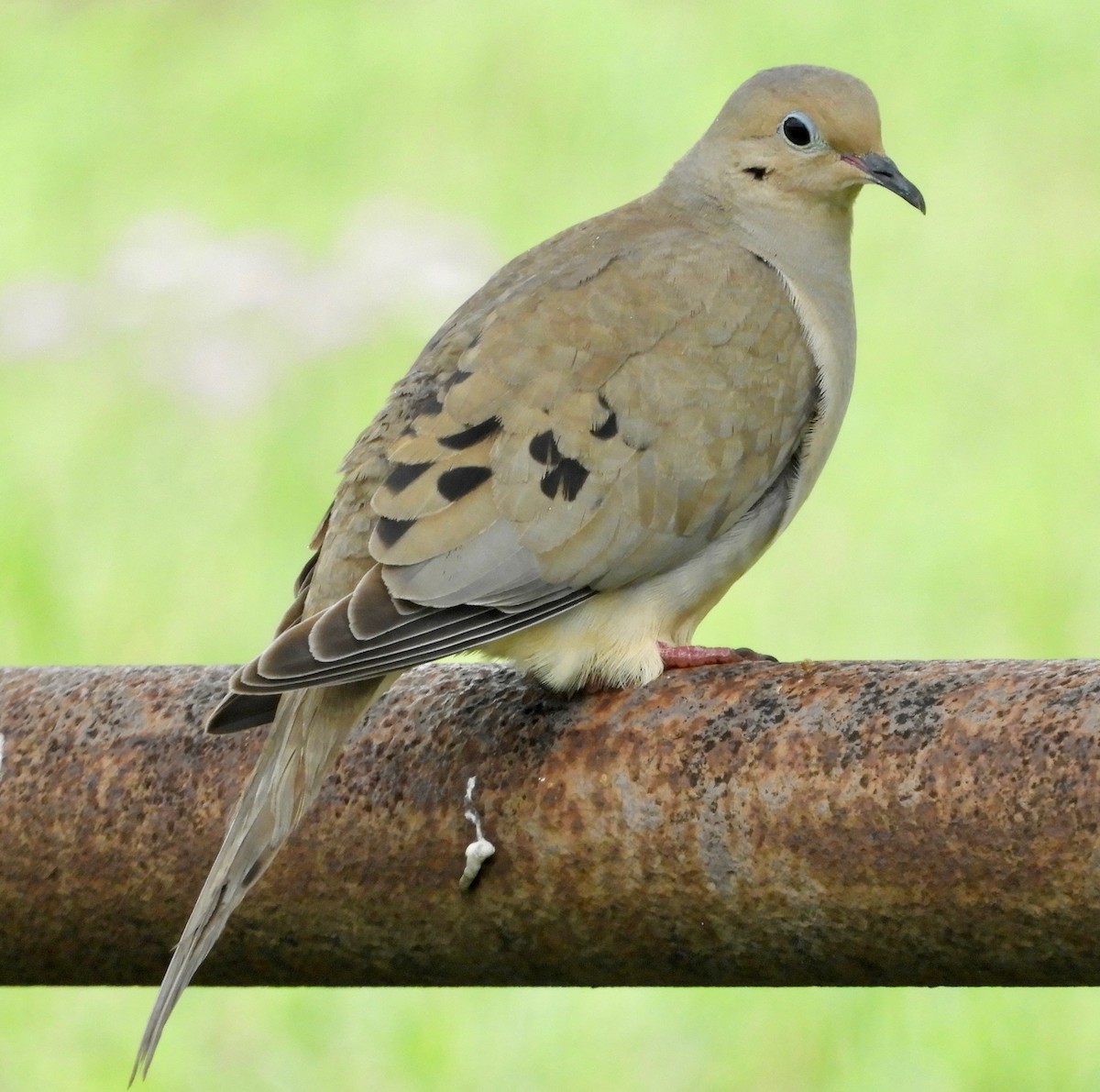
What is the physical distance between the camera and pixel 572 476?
8.60 feet

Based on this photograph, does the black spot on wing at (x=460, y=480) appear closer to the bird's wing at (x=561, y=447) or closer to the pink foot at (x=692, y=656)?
the bird's wing at (x=561, y=447)

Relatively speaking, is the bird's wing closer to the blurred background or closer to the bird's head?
the bird's head

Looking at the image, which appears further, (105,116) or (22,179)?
(105,116)

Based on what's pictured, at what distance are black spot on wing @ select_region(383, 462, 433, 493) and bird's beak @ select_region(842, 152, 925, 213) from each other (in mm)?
937

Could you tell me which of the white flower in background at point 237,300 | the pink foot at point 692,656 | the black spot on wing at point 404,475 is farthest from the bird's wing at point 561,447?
the white flower in background at point 237,300

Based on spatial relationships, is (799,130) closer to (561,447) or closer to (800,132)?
(800,132)

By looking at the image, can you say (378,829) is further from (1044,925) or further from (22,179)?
(22,179)

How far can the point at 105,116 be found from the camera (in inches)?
312

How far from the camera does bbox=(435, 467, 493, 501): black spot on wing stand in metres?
2.54

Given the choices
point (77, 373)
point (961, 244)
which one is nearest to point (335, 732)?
point (77, 373)

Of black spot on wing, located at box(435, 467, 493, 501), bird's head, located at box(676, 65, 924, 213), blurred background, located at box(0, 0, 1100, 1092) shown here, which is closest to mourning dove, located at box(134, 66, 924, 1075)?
black spot on wing, located at box(435, 467, 493, 501)

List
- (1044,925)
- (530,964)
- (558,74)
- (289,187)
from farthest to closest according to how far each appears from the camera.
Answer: (558,74) → (289,187) → (530,964) → (1044,925)

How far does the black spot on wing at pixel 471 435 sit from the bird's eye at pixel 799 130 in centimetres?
86

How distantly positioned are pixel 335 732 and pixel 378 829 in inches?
5.7
